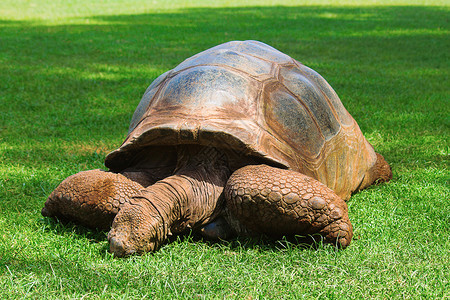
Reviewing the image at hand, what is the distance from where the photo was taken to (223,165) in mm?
2889

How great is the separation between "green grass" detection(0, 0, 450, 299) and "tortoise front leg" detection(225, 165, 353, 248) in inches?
4.2

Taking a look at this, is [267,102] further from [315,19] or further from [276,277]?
[315,19]

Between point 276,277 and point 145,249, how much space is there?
66 centimetres

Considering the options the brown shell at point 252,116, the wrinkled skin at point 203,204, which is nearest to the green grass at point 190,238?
A: the wrinkled skin at point 203,204

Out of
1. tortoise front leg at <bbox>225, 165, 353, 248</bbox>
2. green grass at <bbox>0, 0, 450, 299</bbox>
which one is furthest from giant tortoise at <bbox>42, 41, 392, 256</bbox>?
green grass at <bbox>0, 0, 450, 299</bbox>

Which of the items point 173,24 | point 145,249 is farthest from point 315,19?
point 145,249

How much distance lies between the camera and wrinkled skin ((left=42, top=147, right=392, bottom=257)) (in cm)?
252

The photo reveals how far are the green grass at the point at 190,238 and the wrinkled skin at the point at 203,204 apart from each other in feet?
0.30

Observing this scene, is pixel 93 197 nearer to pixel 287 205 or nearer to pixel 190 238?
pixel 190 238

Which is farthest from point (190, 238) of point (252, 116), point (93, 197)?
point (252, 116)

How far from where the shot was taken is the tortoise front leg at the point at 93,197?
8.98ft

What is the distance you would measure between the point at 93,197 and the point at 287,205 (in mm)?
1029

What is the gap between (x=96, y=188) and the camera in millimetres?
2750

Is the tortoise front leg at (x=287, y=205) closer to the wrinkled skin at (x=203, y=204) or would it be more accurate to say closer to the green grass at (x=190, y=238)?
the wrinkled skin at (x=203, y=204)
